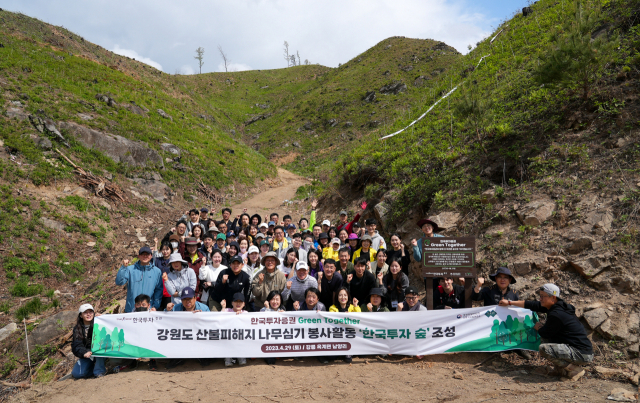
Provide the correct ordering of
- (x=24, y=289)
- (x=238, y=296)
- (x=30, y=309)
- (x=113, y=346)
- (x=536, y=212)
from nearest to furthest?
(x=113, y=346) → (x=238, y=296) → (x=536, y=212) → (x=30, y=309) → (x=24, y=289)

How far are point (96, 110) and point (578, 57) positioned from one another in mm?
23346

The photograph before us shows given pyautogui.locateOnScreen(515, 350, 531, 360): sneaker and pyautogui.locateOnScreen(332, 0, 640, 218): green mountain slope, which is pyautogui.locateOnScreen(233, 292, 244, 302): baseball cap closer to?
pyautogui.locateOnScreen(515, 350, 531, 360): sneaker

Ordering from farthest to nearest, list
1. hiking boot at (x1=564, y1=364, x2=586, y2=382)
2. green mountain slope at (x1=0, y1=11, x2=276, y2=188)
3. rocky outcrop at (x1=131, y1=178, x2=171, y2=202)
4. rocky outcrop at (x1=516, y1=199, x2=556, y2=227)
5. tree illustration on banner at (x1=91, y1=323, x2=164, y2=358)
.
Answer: rocky outcrop at (x1=131, y1=178, x2=171, y2=202), green mountain slope at (x1=0, y1=11, x2=276, y2=188), rocky outcrop at (x1=516, y1=199, x2=556, y2=227), tree illustration on banner at (x1=91, y1=323, x2=164, y2=358), hiking boot at (x1=564, y1=364, x2=586, y2=382)

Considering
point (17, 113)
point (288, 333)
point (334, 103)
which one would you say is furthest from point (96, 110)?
point (334, 103)

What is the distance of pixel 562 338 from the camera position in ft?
18.1

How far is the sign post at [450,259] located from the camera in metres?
6.70

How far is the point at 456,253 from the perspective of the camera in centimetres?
675

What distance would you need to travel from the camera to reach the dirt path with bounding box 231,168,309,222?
20434mm

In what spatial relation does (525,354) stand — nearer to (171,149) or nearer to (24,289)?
(24,289)

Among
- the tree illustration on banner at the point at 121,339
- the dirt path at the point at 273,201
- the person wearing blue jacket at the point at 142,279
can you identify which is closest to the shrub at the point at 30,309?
the person wearing blue jacket at the point at 142,279

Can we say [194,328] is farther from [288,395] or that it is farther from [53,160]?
[53,160]

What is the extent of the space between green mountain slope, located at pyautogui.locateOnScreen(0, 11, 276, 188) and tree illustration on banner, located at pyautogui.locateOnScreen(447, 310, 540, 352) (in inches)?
655

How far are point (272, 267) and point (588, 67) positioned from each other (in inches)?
368

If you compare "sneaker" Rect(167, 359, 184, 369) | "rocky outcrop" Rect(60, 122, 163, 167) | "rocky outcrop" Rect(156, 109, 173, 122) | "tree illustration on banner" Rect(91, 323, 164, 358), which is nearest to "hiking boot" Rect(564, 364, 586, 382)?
"sneaker" Rect(167, 359, 184, 369)
